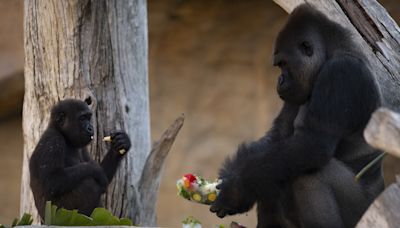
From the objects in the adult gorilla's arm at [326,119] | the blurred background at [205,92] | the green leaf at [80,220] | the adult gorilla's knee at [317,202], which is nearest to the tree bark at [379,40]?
the adult gorilla's arm at [326,119]

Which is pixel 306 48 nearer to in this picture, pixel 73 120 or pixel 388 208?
pixel 73 120

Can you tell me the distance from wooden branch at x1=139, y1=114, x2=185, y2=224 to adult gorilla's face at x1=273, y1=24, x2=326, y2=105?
44.0 inches

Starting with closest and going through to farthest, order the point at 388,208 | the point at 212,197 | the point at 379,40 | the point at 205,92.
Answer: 1. the point at 388,208
2. the point at 212,197
3. the point at 379,40
4. the point at 205,92

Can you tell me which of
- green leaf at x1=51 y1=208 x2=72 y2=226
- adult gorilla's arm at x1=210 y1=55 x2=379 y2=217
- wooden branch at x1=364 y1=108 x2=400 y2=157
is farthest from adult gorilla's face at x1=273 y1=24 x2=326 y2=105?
wooden branch at x1=364 y1=108 x2=400 y2=157

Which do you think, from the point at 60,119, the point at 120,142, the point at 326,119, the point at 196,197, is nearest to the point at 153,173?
the point at 120,142

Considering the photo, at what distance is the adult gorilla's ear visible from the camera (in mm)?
5168

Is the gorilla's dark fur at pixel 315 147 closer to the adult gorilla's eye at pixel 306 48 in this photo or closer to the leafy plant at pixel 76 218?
the adult gorilla's eye at pixel 306 48

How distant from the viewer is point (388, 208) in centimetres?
271

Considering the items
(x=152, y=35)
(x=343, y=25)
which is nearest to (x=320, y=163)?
(x=343, y=25)

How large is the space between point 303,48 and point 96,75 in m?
1.52

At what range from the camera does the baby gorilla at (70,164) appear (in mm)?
4961

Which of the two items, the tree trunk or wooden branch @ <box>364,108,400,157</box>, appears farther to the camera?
the tree trunk

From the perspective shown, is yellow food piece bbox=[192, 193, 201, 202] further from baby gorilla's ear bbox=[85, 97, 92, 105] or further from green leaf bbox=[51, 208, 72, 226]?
baby gorilla's ear bbox=[85, 97, 92, 105]

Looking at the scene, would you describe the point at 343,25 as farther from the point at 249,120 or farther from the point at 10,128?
the point at 10,128
